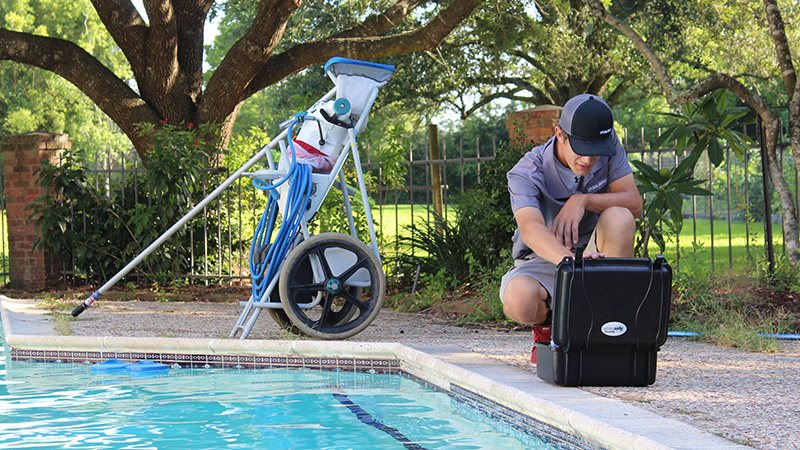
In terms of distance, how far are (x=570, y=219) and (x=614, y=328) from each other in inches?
21.4

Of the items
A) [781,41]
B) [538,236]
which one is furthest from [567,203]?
[781,41]

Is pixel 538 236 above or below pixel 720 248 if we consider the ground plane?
above

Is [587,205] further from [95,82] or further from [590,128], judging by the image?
[95,82]

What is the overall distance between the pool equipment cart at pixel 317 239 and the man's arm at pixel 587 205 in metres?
1.97

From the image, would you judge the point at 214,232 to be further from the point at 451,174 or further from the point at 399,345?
the point at 451,174

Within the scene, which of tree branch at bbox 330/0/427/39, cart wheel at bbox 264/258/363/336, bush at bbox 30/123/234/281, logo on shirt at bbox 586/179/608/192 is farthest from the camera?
tree branch at bbox 330/0/427/39

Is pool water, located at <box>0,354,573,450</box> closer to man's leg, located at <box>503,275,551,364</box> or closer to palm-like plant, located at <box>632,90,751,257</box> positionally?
man's leg, located at <box>503,275,551,364</box>

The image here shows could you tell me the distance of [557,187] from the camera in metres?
3.77

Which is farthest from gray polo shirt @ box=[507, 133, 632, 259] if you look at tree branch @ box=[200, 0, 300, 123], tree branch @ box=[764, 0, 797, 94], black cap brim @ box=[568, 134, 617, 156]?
tree branch @ box=[200, 0, 300, 123]

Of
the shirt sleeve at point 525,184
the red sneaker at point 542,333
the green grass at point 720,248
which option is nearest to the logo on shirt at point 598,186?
the shirt sleeve at point 525,184

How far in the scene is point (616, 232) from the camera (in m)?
3.59

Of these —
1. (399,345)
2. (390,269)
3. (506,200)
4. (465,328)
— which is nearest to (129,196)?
(390,269)

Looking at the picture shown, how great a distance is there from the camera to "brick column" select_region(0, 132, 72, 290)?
956 cm

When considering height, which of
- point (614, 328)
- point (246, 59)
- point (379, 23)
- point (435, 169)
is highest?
point (379, 23)
